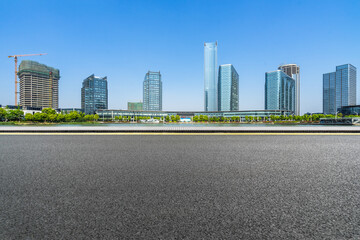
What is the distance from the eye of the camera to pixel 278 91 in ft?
547

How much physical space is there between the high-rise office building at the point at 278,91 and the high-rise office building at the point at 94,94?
164 metres

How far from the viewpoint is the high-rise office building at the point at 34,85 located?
178875 millimetres

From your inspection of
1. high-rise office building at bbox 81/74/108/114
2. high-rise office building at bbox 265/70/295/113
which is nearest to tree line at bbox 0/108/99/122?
high-rise office building at bbox 81/74/108/114

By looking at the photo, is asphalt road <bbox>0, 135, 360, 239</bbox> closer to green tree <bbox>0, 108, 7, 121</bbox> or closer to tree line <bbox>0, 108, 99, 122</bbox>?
tree line <bbox>0, 108, 99, 122</bbox>

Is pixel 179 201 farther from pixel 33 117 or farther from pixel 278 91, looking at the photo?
pixel 278 91

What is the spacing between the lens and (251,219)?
5.97 feet

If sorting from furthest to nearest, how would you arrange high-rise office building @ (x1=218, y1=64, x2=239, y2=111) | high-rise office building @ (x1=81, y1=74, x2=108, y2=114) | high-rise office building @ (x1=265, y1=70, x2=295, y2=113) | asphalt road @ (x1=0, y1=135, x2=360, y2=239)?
high-rise office building @ (x1=218, y1=64, x2=239, y2=111) → high-rise office building @ (x1=81, y1=74, x2=108, y2=114) → high-rise office building @ (x1=265, y1=70, x2=295, y2=113) → asphalt road @ (x1=0, y1=135, x2=360, y2=239)

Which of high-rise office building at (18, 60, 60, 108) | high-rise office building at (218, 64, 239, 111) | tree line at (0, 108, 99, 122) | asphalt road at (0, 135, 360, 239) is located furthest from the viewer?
high-rise office building at (218, 64, 239, 111)

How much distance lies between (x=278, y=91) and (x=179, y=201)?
189 metres

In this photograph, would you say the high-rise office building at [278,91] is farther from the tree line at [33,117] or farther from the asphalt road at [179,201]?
the asphalt road at [179,201]

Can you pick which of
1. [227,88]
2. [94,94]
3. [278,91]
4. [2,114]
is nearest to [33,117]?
[2,114]

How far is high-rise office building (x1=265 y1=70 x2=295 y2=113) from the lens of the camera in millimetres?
166625

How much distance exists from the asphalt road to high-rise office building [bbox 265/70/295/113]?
7314 inches

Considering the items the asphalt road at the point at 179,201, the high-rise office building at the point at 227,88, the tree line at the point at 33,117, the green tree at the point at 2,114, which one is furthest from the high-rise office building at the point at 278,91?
the asphalt road at the point at 179,201
